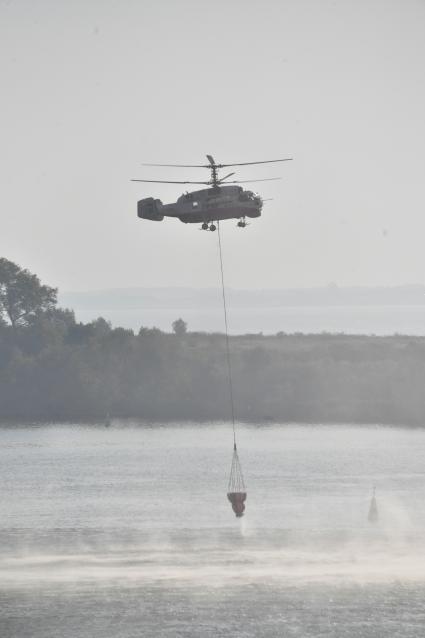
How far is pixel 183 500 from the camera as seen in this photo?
15650 cm

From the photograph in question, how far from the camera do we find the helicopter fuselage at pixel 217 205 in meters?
103

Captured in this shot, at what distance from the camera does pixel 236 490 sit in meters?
151

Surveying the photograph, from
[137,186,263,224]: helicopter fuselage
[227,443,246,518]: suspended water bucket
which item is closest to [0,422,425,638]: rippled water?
[227,443,246,518]: suspended water bucket

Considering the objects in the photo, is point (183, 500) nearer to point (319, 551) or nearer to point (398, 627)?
point (319, 551)

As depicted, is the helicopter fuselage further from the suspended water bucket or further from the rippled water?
the rippled water

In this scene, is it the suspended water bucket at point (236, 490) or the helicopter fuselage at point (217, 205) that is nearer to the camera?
the helicopter fuselage at point (217, 205)

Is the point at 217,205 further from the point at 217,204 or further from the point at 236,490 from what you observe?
the point at 236,490

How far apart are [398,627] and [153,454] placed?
83294 millimetres

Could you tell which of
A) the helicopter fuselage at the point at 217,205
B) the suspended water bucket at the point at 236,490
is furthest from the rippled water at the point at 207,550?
the helicopter fuselage at the point at 217,205

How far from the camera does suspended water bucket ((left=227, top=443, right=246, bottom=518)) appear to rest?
116 m

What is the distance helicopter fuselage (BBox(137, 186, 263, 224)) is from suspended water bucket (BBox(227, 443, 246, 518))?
71.0 ft

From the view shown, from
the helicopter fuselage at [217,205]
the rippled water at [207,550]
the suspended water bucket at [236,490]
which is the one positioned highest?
the helicopter fuselage at [217,205]

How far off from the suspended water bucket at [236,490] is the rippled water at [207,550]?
2.07 metres

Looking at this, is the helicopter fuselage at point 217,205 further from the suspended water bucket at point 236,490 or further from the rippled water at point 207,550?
the rippled water at point 207,550
